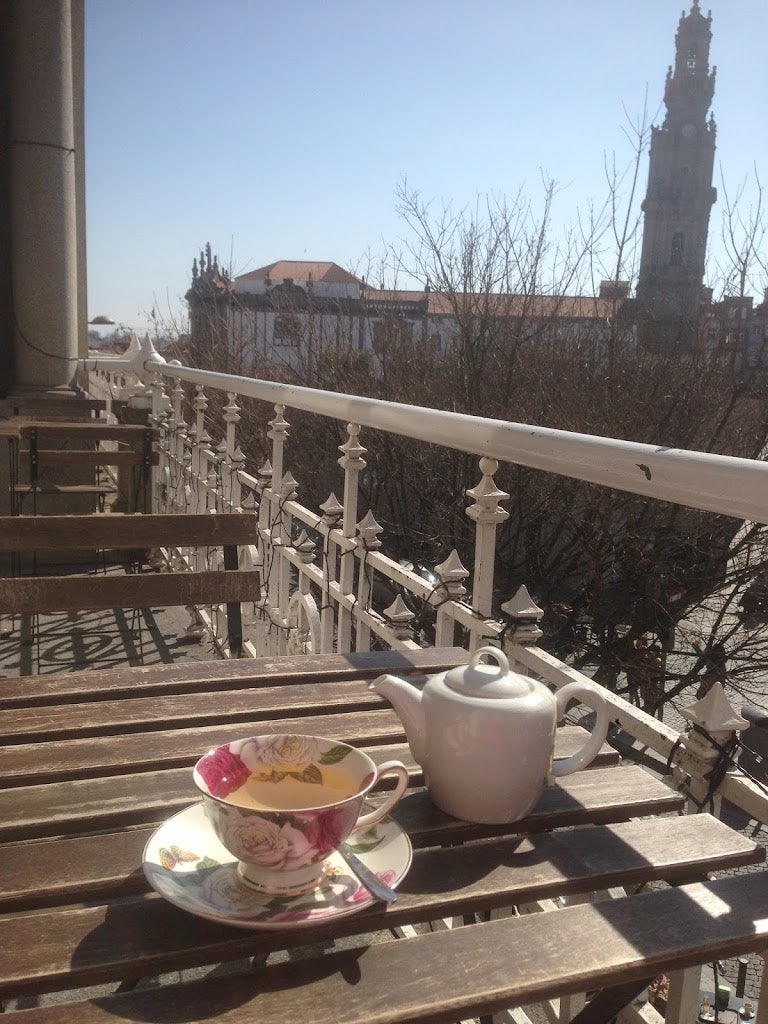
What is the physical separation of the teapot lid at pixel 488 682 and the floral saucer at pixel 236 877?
0.19m

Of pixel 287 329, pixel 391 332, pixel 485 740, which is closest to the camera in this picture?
pixel 485 740

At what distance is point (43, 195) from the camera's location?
6.30 meters

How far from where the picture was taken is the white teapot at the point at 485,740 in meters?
1.09

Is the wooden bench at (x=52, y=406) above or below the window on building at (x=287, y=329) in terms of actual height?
below

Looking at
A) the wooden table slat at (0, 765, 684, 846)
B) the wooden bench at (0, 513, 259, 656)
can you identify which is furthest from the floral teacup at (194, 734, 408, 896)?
the wooden bench at (0, 513, 259, 656)

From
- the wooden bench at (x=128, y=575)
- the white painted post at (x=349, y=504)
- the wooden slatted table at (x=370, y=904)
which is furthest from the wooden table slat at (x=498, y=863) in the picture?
the white painted post at (x=349, y=504)

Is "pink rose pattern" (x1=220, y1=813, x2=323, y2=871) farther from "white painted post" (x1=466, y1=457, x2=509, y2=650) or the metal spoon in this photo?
"white painted post" (x1=466, y1=457, x2=509, y2=650)

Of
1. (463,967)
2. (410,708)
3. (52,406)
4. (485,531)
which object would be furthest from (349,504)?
(52,406)

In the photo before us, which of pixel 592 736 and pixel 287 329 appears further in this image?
pixel 287 329

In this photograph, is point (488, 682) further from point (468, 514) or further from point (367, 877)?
point (468, 514)

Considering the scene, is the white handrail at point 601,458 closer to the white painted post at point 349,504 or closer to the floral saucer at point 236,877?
the white painted post at point 349,504

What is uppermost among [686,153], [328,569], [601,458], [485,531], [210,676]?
[686,153]

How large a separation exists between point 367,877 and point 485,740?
234mm

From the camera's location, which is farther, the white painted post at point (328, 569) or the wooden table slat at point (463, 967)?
the white painted post at point (328, 569)
